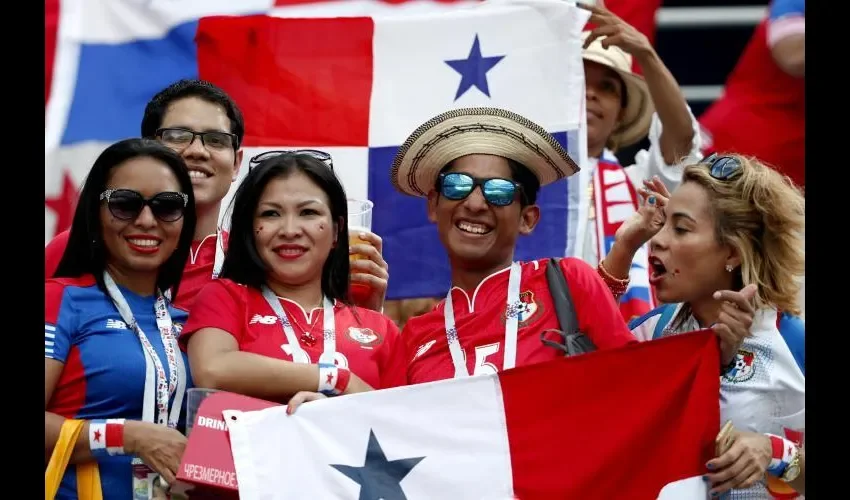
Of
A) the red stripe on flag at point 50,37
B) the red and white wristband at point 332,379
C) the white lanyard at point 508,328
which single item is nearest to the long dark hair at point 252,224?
the white lanyard at point 508,328

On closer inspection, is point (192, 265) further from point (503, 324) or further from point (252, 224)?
point (503, 324)

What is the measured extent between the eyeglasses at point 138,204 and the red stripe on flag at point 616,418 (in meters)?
1.23

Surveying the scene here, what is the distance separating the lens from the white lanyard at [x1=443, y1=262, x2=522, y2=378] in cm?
495

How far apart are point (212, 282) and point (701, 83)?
20.1 ft

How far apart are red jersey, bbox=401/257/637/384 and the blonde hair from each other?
52 centimetres

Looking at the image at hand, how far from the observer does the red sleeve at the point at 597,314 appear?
493 centimetres

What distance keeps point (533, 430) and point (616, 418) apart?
0.26 metres

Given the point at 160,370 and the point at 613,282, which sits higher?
the point at 613,282

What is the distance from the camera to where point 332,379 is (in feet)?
15.7

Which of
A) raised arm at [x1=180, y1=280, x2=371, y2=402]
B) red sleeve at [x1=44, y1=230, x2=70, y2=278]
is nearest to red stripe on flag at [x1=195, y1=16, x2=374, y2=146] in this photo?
red sleeve at [x1=44, y1=230, x2=70, y2=278]

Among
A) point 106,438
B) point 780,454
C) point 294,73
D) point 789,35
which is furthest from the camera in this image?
point 789,35

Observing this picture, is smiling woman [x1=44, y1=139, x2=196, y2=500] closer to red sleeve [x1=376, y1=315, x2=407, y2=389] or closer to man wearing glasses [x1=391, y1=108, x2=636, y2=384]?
red sleeve [x1=376, y1=315, x2=407, y2=389]

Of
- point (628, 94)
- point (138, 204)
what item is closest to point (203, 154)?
point (138, 204)

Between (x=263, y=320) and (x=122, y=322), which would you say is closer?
(x=122, y=322)
